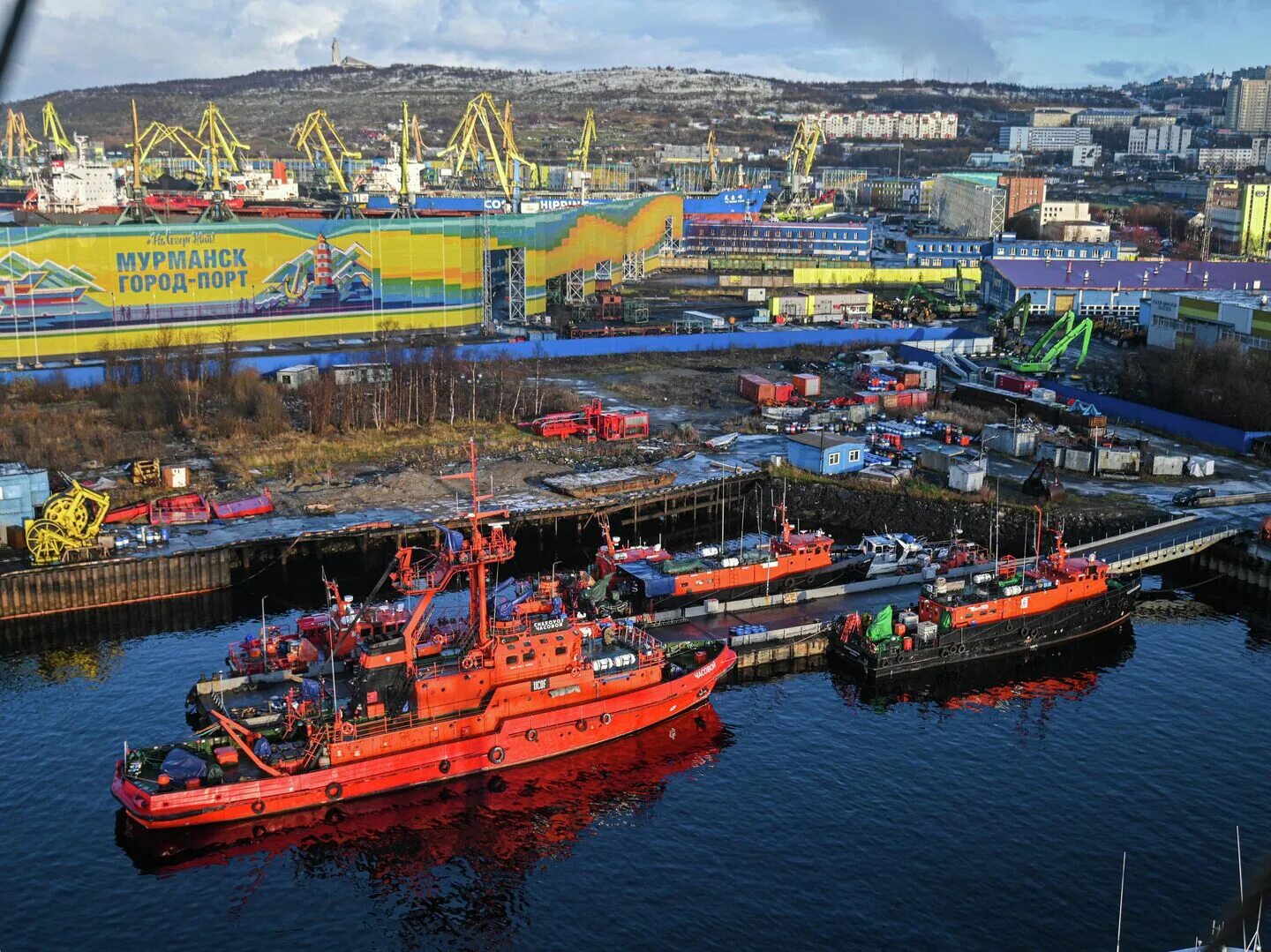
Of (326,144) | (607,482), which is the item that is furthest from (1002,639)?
(326,144)

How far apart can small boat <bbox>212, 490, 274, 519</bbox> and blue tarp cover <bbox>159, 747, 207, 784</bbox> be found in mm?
11972

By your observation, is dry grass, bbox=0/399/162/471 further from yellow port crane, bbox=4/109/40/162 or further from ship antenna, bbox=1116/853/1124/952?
yellow port crane, bbox=4/109/40/162

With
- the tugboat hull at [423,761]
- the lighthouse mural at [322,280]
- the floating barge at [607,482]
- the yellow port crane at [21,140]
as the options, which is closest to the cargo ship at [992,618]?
the tugboat hull at [423,761]

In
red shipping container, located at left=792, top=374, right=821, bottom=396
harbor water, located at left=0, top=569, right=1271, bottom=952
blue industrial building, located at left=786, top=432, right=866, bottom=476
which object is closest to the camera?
harbor water, located at left=0, top=569, right=1271, bottom=952

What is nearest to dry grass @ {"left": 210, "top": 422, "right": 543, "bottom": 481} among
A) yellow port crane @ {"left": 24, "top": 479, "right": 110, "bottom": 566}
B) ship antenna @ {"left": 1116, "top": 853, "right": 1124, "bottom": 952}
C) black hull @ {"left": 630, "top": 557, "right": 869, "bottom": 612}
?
yellow port crane @ {"left": 24, "top": 479, "right": 110, "bottom": 566}

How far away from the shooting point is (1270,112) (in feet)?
578

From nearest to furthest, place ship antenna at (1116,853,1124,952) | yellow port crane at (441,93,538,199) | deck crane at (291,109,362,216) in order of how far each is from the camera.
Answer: ship antenna at (1116,853,1124,952)
deck crane at (291,109,362,216)
yellow port crane at (441,93,538,199)

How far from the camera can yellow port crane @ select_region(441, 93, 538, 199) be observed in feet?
249

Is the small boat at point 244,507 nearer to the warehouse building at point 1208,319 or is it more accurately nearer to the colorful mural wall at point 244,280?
the colorful mural wall at point 244,280

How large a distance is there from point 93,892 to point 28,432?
20.9 metres

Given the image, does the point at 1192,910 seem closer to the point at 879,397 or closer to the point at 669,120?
the point at 879,397

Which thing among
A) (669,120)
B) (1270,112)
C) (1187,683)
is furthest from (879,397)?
(1270,112)

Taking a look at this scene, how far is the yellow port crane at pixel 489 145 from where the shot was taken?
75.8m

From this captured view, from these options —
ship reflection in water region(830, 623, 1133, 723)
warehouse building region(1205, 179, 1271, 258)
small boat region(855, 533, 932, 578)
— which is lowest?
ship reflection in water region(830, 623, 1133, 723)
